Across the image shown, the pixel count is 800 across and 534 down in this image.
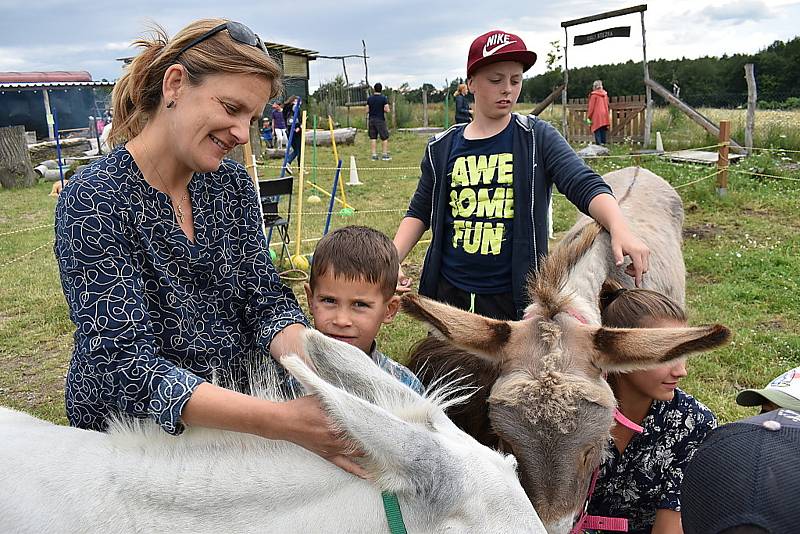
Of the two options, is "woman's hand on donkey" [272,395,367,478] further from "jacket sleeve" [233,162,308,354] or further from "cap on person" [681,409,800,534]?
"cap on person" [681,409,800,534]

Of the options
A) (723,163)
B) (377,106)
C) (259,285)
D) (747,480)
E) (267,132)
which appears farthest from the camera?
(267,132)

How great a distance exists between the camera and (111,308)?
1.64m

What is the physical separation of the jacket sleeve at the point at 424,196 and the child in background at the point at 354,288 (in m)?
1.18

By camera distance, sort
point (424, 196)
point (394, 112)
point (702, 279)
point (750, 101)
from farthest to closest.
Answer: point (394, 112) < point (750, 101) < point (702, 279) < point (424, 196)

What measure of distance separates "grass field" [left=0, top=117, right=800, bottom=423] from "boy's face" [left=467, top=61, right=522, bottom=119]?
2.81 meters

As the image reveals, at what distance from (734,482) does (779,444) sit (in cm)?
15

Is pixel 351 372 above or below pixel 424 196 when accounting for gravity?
below

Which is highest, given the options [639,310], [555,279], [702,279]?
[555,279]

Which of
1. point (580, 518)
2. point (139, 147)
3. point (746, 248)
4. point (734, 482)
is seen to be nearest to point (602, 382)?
point (580, 518)

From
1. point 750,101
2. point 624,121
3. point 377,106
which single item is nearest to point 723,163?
point 750,101

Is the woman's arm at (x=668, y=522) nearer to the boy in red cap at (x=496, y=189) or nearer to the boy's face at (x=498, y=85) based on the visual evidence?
the boy in red cap at (x=496, y=189)

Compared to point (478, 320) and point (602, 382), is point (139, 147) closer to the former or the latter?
point (478, 320)

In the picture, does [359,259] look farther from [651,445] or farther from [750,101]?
[750,101]

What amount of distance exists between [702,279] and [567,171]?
524cm
